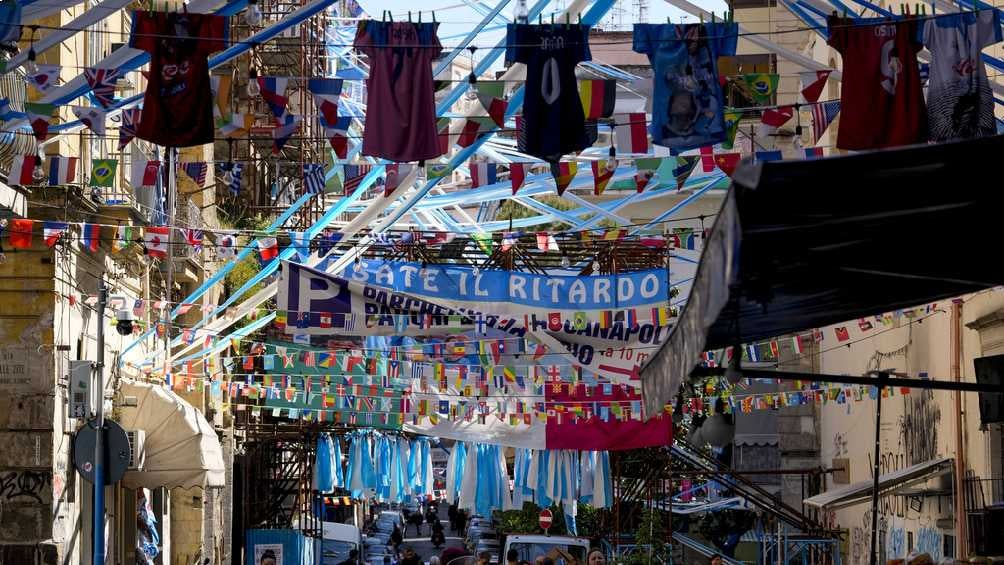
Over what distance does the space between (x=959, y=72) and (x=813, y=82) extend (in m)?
1.42

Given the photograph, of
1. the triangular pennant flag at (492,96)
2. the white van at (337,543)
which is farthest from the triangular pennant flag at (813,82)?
the white van at (337,543)

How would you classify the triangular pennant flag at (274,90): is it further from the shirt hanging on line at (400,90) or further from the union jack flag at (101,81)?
the union jack flag at (101,81)

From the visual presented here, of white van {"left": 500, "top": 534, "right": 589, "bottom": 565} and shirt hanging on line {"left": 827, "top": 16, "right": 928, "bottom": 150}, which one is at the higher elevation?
shirt hanging on line {"left": 827, "top": 16, "right": 928, "bottom": 150}

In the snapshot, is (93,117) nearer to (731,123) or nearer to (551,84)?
(551,84)

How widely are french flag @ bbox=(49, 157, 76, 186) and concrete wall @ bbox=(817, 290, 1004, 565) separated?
1002 cm

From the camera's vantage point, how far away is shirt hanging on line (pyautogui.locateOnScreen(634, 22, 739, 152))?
1212 centimetres

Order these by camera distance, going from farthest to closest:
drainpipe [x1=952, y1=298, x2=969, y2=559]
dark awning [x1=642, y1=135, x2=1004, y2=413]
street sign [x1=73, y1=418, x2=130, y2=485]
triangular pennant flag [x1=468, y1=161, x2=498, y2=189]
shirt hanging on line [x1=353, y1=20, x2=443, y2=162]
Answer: drainpipe [x1=952, y1=298, x2=969, y2=559] < triangular pennant flag [x1=468, y1=161, x2=498, y2=189] < street sign [x1=73, y1=418, x2=130, y2=485] < shirt hanging on line [x1=353, y1=20, x2=443, y2=162] < dark awning [x1=642, y1=135, x2=1004, y2=413]

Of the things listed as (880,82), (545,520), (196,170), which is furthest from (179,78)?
(545,520)

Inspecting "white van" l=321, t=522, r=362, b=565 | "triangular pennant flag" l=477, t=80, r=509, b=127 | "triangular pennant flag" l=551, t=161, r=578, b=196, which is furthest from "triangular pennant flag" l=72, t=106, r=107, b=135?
"white van" l=321, t=522, r=362, b=565

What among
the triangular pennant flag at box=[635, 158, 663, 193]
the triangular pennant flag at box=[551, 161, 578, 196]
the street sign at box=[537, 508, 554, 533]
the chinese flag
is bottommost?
the street sign at box=[537, 508, 554, 533]

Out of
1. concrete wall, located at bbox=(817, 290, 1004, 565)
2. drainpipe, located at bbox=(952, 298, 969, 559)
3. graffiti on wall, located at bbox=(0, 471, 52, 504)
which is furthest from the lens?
concrete wall, located at bbox=(817, 290, 1004, 565)

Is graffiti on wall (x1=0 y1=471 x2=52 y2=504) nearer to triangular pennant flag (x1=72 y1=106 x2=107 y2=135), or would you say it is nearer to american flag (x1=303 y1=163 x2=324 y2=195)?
american flag (x1=303 y1=163 x2=324 y2=195)

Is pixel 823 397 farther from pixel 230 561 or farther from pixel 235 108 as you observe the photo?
pixel 235 108

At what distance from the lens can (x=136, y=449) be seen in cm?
2083
